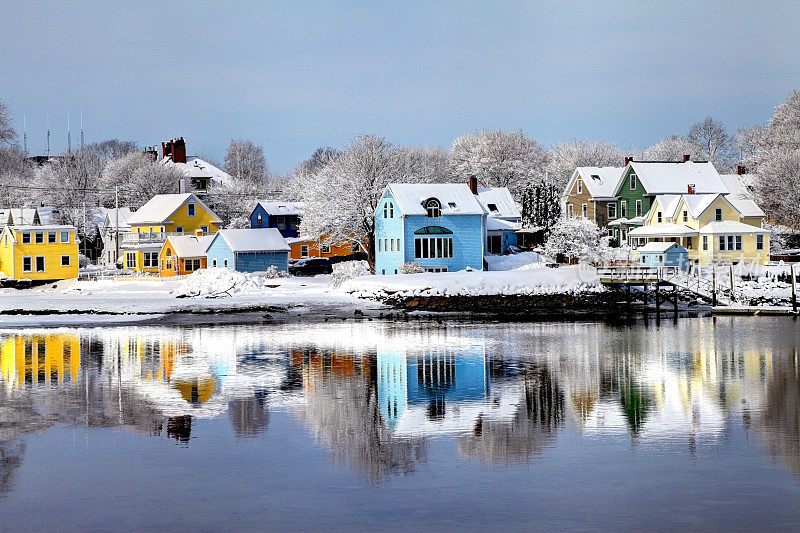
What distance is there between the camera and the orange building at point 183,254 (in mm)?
80688

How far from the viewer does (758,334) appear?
42.0 m

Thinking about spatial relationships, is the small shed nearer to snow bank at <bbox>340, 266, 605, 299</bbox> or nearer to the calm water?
snow bank at <bbox>340, 266, 605, 299</bbox>

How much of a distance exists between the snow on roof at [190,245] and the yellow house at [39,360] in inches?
1455

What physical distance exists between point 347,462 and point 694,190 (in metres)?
73.2

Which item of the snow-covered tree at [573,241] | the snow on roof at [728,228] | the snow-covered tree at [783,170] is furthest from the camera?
Result: the snow-covered tree at [783,170]

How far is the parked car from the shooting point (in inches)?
3238

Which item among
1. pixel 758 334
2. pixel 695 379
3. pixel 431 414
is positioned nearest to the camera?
pixel 431 414

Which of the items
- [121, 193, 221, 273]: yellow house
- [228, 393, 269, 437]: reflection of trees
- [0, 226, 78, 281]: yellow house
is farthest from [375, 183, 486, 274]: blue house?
[228, 393, 269, 437]: reflection of trees

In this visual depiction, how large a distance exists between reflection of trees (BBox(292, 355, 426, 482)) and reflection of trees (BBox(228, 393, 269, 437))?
0.97m

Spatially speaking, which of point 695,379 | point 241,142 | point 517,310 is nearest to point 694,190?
point 517,310

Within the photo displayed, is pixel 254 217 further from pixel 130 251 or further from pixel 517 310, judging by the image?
pixel 517 310

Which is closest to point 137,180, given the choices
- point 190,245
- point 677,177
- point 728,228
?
point 190,245

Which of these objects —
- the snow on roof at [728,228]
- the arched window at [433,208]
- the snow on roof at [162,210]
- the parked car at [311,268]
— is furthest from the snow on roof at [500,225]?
the snow on roof at [162,210]

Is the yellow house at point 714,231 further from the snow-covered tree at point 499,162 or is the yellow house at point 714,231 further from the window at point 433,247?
the snow-covered tree at point 499,162
